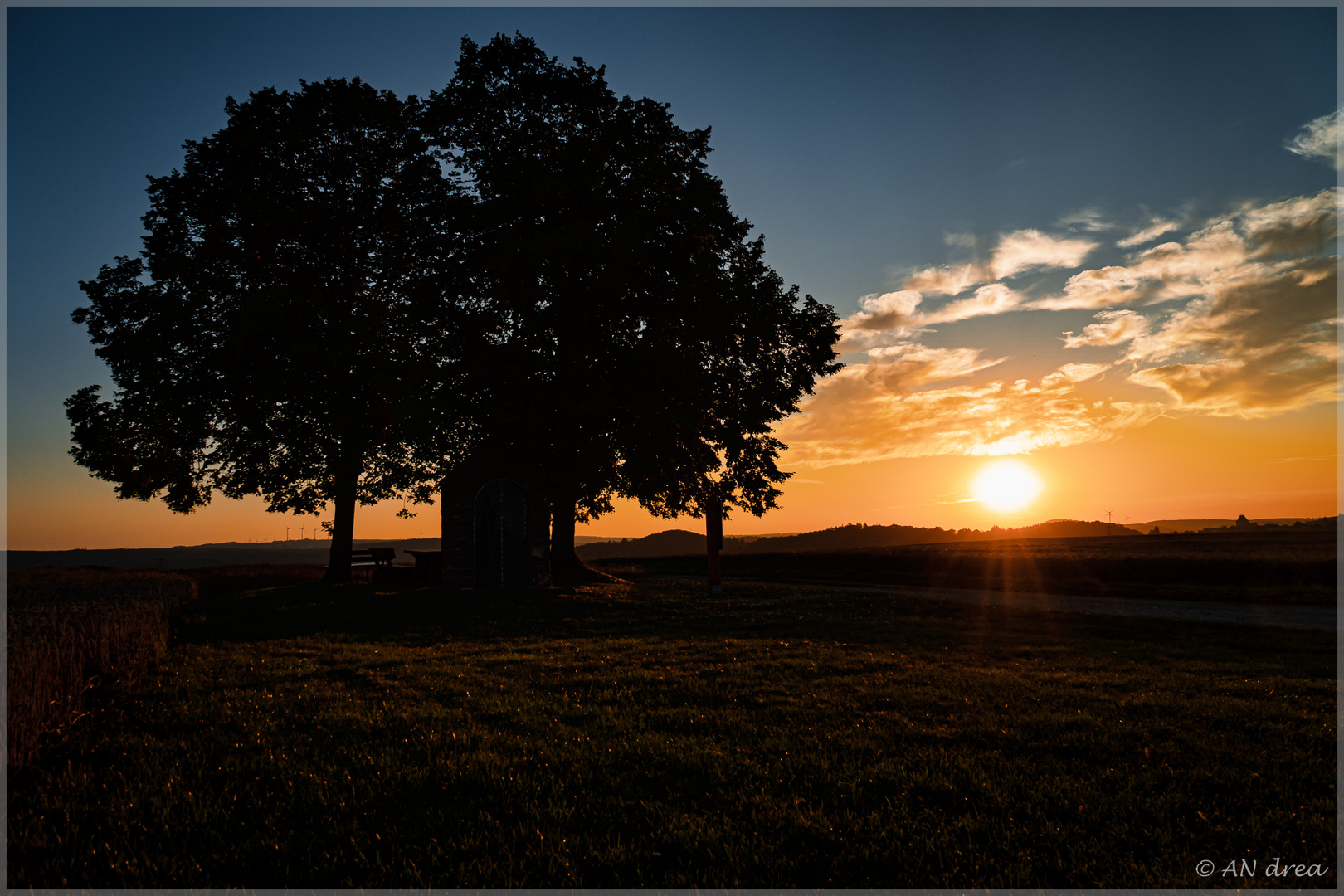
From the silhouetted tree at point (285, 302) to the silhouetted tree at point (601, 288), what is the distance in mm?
2541

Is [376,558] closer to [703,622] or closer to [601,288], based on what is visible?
[601,288]

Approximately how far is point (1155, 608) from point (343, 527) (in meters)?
27.8

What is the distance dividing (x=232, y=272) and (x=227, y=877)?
90.4 feet

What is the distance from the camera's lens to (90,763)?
5949mm

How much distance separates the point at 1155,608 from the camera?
56.9 ft

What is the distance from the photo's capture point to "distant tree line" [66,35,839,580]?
23.0 metres

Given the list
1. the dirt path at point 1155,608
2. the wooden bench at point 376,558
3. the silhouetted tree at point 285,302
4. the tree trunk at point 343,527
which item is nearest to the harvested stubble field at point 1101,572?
the dirt path at point 1155,608

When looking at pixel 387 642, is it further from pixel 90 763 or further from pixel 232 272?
pixel 232 272

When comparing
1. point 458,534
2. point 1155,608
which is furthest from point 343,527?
point 1155,608

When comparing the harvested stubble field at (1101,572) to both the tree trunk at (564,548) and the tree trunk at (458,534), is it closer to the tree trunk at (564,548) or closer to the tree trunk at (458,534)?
the tree trunk at (564,548)

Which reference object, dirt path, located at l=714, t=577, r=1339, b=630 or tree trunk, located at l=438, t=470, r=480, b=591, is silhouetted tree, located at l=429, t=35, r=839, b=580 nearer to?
tree trunk, located at l=438, t=470, r=480, b=591

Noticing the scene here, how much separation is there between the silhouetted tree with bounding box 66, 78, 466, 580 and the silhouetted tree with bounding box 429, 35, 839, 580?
8.34ft

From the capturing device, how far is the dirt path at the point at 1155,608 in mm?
14797

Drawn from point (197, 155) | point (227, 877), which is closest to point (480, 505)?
point (197, 155)
